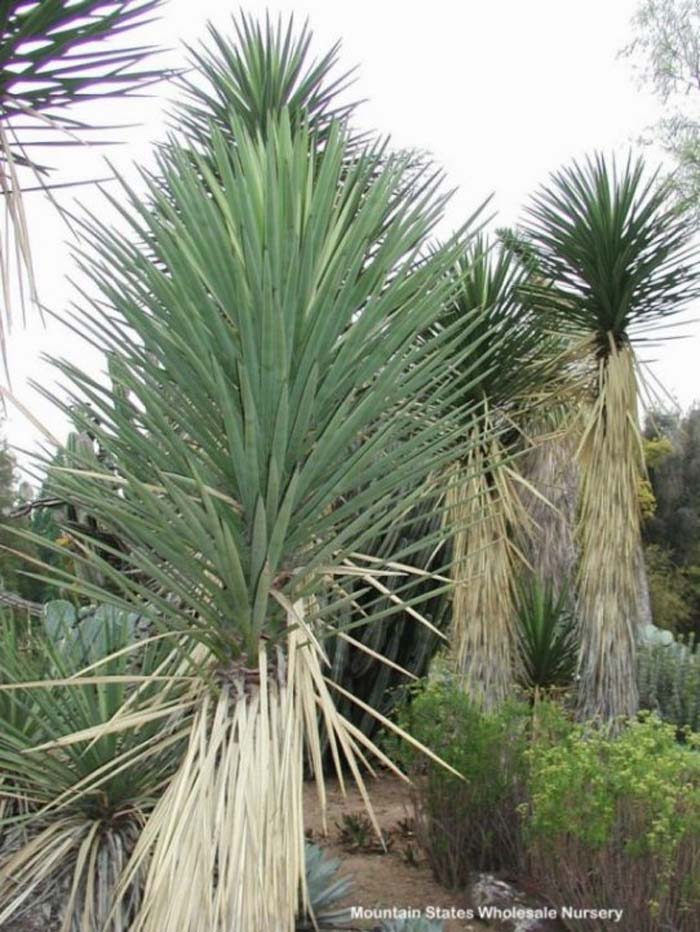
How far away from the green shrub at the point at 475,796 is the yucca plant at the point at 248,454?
2780 mm

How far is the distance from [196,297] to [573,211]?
5.02 meters

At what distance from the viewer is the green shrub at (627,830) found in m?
3.73

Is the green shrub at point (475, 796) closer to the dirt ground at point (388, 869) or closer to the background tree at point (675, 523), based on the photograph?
the dirt ground at point (388, 869)

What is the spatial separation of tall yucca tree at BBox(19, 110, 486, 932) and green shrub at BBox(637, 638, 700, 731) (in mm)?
7260

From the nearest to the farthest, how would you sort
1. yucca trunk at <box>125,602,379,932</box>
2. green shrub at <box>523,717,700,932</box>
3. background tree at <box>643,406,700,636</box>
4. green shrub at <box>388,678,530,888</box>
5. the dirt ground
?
yucca trunk at <box>125,602,379,932</box> < green shrub at <box>523,717,700,932</box> < the dirt ground < green shrub at <box>388,678,530,888</box> < background tree at <box>643,406,700,636</box>

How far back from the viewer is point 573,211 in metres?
6.91

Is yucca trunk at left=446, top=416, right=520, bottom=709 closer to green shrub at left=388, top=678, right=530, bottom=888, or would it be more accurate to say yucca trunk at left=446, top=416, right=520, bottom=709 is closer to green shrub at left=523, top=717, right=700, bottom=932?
green shrub at left=388, top=678, right=530, bottom=888

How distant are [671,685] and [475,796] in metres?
4.77

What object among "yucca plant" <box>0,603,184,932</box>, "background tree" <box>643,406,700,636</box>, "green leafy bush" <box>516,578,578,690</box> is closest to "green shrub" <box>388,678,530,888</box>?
"yucca plant" <box>0,603,184,932</box>

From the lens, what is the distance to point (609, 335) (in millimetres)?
6879

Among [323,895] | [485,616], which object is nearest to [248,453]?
[323,895]

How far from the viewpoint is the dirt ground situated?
4910mm

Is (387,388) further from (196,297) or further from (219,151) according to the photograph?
(219,151)

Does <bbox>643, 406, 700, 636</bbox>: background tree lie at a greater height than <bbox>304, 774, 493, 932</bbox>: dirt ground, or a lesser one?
greater
